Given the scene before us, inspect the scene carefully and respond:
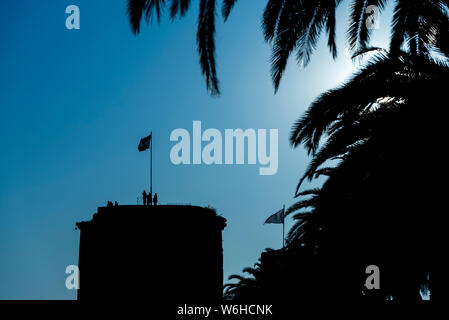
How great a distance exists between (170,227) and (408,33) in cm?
3346

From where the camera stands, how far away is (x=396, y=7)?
30.2 ft

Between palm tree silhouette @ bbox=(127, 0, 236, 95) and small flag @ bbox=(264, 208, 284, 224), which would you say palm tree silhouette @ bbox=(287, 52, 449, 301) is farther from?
small flag @ bbox=(264, 208, 284, 224)

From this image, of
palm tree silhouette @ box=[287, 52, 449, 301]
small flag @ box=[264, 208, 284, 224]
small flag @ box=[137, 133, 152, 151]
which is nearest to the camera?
palm tree silhouette @ box=[287, 52, 449, 301]

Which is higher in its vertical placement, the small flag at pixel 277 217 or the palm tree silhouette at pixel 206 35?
the palm tree silhouette at pixel 206 35

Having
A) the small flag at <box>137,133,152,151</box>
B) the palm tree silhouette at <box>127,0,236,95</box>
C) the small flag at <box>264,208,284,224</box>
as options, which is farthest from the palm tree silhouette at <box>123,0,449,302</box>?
the small flag at <box>137,133,152,151</box>

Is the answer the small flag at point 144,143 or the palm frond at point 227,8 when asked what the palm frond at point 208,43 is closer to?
Answer: the palm frond at point 227,8

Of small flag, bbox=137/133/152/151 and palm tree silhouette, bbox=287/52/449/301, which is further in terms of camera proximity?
small flag, bbox=137/133/152/151

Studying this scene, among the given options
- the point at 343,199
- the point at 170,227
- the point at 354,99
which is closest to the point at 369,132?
the point at 354,99

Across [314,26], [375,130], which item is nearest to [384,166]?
[375,130]

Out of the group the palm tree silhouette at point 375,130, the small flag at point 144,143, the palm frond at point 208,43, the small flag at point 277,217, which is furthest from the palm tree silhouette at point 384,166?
the small flag at point 144,143

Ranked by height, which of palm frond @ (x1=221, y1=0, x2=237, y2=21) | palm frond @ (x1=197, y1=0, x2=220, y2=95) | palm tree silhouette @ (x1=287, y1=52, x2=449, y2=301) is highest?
palm frond @ (x1=221, y1=0, x2=237, y2=21)

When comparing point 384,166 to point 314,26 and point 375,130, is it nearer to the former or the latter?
point 375,130

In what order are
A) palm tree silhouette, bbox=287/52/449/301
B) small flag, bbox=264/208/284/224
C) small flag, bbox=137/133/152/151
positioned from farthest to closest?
small flag, bbox=137/133/152/151
small flag, bbox=264/208/284/224
palm tree silhouette, bbox=287/52/449/301
